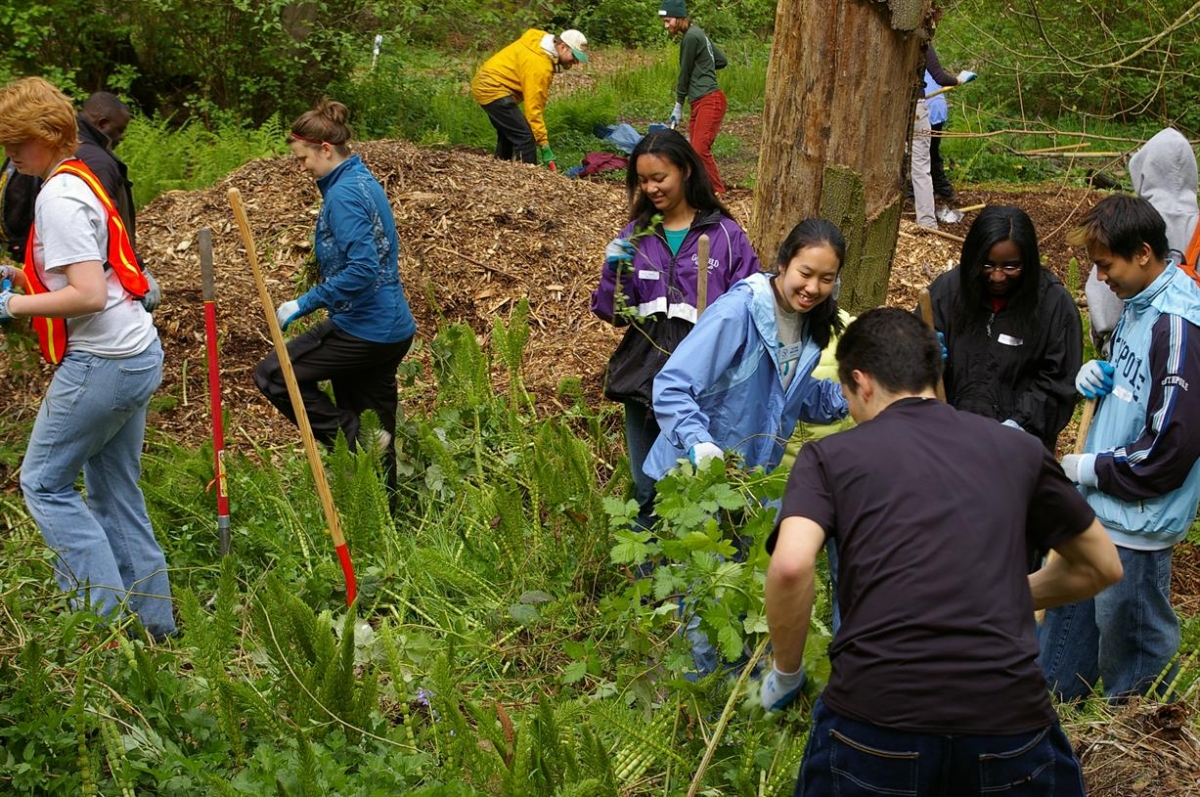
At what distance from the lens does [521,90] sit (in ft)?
33.2

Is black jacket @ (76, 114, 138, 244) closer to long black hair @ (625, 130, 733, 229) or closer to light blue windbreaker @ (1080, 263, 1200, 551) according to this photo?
long black hair @ (625, 130, 733, 229)

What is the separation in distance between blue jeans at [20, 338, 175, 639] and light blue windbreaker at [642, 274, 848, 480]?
174 cm

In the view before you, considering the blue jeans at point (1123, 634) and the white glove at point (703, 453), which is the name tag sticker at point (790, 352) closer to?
the white glove at point (703, 453)

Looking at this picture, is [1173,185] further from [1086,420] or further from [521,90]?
[521,90]

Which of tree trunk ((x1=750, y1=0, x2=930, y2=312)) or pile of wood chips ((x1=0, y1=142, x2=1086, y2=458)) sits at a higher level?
tree trunk ((x1=750, y1=0, x2=930, y2=312))

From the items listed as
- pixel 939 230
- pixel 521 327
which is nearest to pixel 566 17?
pixel 939 230

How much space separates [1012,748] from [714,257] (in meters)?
2.24

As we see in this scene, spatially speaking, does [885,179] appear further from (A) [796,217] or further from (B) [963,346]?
(B) [963,346]

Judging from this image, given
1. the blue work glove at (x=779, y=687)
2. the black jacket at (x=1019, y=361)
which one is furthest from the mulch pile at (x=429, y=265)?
the blue work glove at (x=779, y=687)

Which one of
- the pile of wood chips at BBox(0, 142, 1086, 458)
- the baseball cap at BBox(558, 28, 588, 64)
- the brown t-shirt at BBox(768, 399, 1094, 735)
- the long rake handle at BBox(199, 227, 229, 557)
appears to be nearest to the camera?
the brown t-shirt at BBox(768, 399, 1094, 735)

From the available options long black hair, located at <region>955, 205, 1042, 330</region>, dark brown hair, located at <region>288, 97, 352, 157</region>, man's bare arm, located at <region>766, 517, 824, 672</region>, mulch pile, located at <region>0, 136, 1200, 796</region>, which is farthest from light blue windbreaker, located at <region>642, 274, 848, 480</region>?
mulch pile, located at <region>0, 136, 1200, 796</region>

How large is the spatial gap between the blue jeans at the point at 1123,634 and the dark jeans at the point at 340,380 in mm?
2683

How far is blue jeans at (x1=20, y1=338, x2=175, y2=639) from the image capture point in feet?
12.1

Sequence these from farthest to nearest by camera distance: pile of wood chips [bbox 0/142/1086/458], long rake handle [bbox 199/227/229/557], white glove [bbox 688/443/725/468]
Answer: pile of wood chips [bbox 0/142/1086/458] < long rake handle [bbox 199/227/229/557] < white glove [bbox 688/443/725/468]
